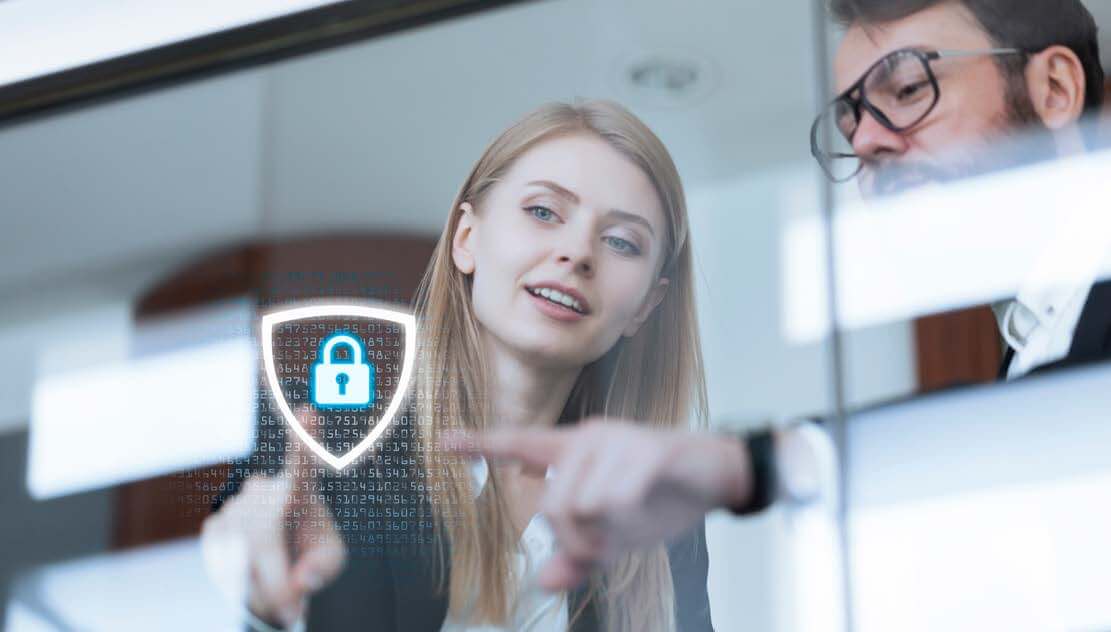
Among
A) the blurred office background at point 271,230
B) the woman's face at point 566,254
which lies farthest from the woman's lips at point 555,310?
the blurred office background at point 271,230

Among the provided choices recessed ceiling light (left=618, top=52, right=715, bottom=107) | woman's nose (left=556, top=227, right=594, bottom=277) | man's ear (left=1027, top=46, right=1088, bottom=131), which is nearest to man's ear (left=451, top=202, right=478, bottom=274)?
woman's nose (left=556, top=227, right=594, bottom=277)

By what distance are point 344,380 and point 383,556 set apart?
0.21 m

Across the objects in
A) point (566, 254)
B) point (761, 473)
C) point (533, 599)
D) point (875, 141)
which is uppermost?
point (875, 141)

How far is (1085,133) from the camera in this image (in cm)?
141

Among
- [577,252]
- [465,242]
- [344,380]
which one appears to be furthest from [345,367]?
[577,252]

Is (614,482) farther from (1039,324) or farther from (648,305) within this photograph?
(1039,324)

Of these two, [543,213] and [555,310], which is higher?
[543,213]

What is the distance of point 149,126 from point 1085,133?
1.18 metres

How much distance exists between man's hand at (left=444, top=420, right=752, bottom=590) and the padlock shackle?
0.43 meters

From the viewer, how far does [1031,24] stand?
1445 mm

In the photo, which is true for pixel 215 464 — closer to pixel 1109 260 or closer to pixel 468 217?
pixel 468 217

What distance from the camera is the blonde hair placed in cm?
136

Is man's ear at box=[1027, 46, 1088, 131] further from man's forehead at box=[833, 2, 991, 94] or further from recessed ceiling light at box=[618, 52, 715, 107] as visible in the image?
recessed ceiling light at box=[618, 52, 715, 107]

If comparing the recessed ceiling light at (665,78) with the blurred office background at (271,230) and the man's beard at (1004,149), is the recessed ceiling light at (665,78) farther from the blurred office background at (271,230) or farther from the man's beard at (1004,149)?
the man's beard at (1004,149)
